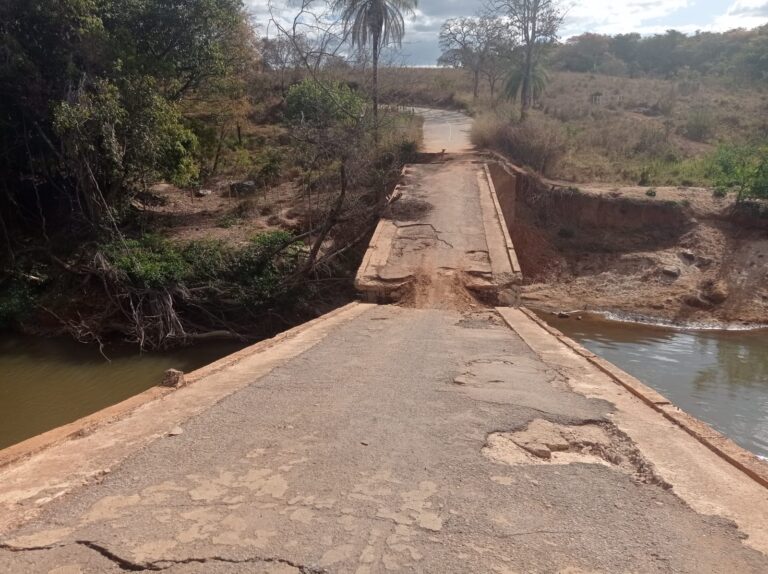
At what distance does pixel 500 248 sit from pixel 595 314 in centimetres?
412

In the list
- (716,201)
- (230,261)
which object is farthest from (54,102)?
(716,201)

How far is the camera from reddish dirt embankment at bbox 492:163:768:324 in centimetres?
1231

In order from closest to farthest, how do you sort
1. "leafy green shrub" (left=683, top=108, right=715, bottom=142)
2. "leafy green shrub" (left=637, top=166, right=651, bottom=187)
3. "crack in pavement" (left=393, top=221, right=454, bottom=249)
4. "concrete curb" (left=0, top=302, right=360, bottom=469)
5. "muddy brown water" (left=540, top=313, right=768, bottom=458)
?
"concrete curb" (left=0, top=302, right=360, bottom=469)
"muddy brown water" (left=540, top=313, right=768, bottom=458)
"crack in pavement" (left=393, top=221, right=454, bottom=249)
"leafy green shrub" (left=637, top=166, right=651, bottom=187)
"leafy green shrub" (left=683, top=108, right=715, bottom=142)

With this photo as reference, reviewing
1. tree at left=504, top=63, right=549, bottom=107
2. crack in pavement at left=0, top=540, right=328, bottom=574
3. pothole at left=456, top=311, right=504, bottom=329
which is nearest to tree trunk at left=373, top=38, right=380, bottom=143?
tree at left=504, top=63, right=549, bottom=107

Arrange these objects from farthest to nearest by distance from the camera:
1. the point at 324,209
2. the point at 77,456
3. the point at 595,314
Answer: the point at 324,209
the point at 595,314
the point at 77,456

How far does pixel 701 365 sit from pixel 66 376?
10463 mm

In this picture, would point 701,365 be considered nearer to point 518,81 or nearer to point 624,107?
point 518,81

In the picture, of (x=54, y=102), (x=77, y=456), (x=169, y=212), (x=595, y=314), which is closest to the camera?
(x=77, y=456)

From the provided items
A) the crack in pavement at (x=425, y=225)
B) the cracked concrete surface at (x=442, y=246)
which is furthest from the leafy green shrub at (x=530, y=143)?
the crack in pavement at (x=425, y=225)

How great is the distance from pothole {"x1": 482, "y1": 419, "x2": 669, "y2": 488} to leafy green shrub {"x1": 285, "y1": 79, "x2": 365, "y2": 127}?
34.7 feet

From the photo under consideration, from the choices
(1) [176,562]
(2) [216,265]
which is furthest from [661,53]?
(1) [176,562]

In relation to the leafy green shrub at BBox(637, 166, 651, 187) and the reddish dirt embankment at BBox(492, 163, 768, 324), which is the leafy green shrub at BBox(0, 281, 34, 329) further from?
the leafy green shrub at BBox(637, 166, 651, 187)

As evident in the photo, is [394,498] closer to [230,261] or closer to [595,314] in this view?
[230,261]

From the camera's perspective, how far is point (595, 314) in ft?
40.4
